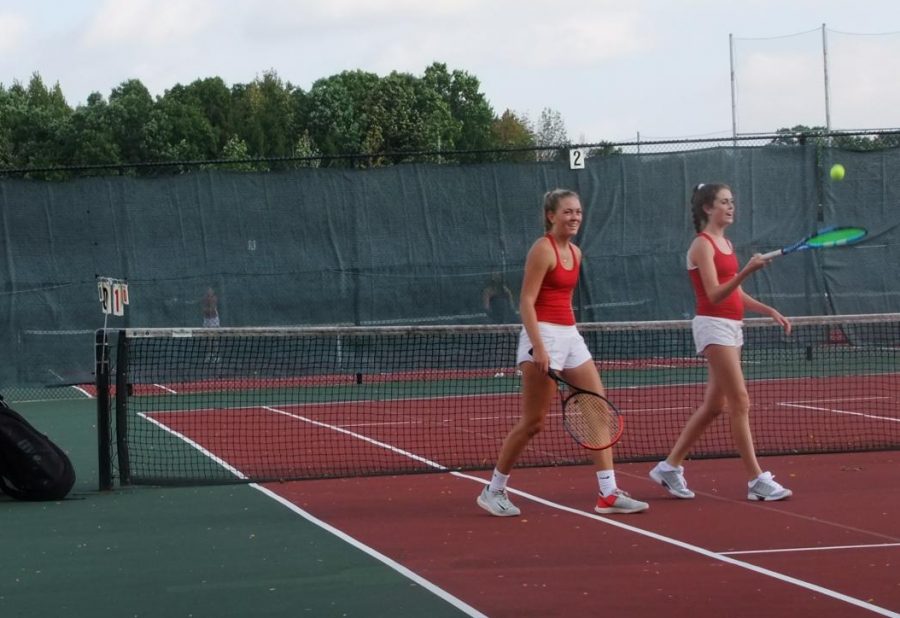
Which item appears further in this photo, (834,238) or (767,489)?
(767,489)

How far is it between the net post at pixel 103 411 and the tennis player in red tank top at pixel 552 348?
2.65 metres

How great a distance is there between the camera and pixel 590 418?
285 inches

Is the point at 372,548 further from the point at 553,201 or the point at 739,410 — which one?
the point at 739,410

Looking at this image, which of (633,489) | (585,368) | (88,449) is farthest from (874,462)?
(88,449)

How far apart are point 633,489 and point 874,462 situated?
2010mm

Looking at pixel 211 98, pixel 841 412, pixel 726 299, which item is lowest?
pixel 841 412

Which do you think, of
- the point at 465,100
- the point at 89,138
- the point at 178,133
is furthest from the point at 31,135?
the point at 465,100

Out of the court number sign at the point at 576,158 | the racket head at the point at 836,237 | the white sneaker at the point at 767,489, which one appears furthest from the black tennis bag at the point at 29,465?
the court number sign at the point at 576,158

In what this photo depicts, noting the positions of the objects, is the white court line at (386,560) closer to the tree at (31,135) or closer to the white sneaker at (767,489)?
the white sneaker at (767,489)

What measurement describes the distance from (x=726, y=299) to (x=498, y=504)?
1661mm

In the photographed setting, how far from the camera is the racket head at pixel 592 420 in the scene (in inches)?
285

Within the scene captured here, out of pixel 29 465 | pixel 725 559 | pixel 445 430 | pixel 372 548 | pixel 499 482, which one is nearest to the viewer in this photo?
pixel 725 559

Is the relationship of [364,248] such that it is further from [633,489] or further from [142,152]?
[142,152]

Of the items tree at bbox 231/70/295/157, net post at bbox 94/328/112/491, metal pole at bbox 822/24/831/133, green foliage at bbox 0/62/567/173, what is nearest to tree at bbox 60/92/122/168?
green foliage at bbox 0/62/567/173
